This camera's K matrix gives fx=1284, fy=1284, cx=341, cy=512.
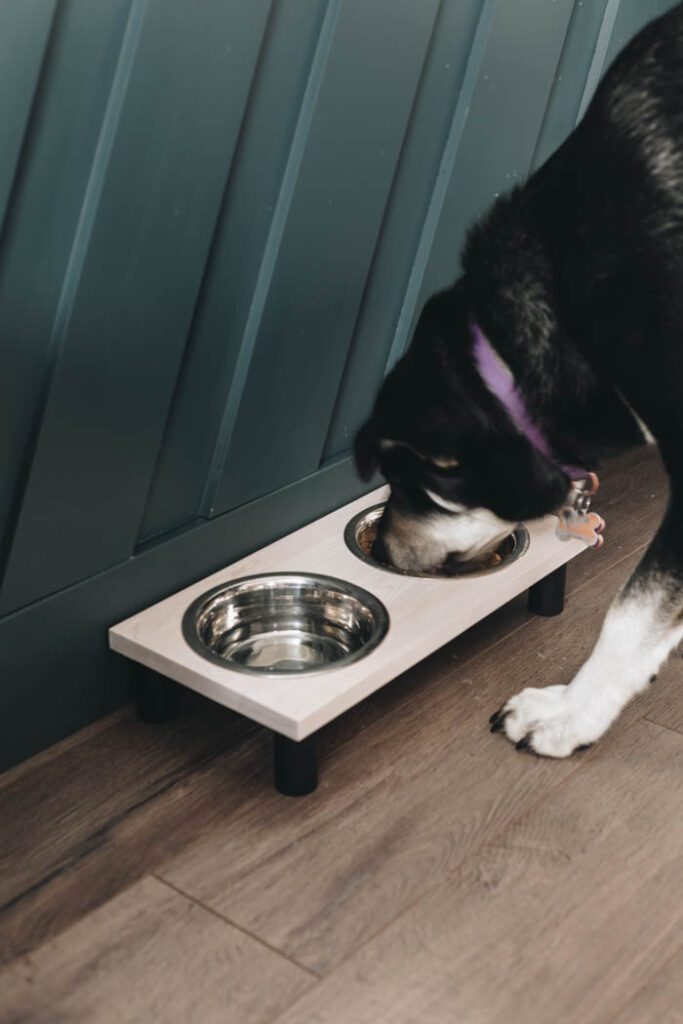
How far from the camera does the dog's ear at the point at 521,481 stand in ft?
6.85

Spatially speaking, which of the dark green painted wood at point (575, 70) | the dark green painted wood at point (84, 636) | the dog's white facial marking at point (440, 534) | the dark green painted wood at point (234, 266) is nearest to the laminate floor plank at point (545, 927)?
the dog's white facial marking at point (440, 534)

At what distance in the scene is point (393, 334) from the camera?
274 cm

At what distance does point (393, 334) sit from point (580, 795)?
3.52ft

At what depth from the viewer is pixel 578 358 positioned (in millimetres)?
2064

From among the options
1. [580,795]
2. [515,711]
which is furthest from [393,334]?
[580,795]

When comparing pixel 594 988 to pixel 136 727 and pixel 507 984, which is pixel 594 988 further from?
pixel 136 727

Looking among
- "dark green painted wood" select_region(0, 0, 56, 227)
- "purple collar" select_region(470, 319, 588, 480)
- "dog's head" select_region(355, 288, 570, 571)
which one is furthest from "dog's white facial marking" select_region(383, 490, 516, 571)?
"dark green painted wood" select_region(0, 0, 56, 227)

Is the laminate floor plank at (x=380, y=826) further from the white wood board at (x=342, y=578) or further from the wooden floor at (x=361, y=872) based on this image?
the white wood board at (x=342, y=578)

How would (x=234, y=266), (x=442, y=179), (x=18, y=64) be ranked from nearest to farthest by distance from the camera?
(x=18, y=64), (x=234, y=266), (x=442, y=179)

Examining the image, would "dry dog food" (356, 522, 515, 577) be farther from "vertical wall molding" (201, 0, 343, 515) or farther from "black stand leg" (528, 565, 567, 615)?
"vertical wall molding" (201, 0, 343, 515)

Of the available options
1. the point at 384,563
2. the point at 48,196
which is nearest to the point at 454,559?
the point at 384,563

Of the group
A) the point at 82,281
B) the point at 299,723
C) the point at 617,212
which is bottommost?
the point at 299,723

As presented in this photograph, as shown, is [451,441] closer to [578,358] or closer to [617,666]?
[578,358]

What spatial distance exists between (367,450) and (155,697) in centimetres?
58
